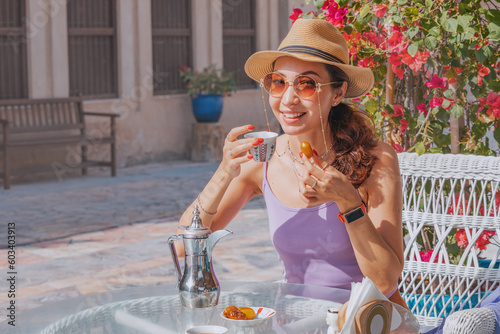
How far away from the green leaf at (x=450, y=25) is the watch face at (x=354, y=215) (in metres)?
1.26

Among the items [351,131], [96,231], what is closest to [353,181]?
[351,131]

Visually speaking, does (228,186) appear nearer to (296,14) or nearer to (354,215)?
(354,215)

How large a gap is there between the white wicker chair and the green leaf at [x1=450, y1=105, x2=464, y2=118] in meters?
0.36

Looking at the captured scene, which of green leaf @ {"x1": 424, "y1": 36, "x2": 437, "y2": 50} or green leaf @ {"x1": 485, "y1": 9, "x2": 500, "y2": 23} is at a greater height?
green leaf @ {"x1": 485, "y1": 9, "x2": 500, "y2": 23}

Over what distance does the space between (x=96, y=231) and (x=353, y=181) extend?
468 centimetres

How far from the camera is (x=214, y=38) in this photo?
12.8m

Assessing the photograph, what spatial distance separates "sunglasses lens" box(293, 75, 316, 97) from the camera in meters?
2.69

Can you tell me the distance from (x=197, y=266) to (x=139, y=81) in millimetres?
9579

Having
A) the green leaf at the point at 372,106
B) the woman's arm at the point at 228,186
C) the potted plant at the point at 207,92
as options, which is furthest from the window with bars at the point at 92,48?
the woman's arm at the point at 228,186

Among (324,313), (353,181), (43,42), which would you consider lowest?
(324,313)

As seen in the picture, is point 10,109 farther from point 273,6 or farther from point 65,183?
point 273,6

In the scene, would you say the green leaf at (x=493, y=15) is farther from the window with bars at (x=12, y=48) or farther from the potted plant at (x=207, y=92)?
the potted plant at (x=207, y=92)

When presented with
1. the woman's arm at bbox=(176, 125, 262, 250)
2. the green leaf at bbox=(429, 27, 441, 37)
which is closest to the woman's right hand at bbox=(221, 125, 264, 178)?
the woman's arm at bbox=(176, 125, 262, 250)

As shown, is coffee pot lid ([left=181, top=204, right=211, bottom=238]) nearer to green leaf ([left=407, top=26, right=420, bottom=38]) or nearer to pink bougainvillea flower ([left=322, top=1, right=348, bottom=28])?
green leaf ([left=407, top=26, right=420, bottom=38])
